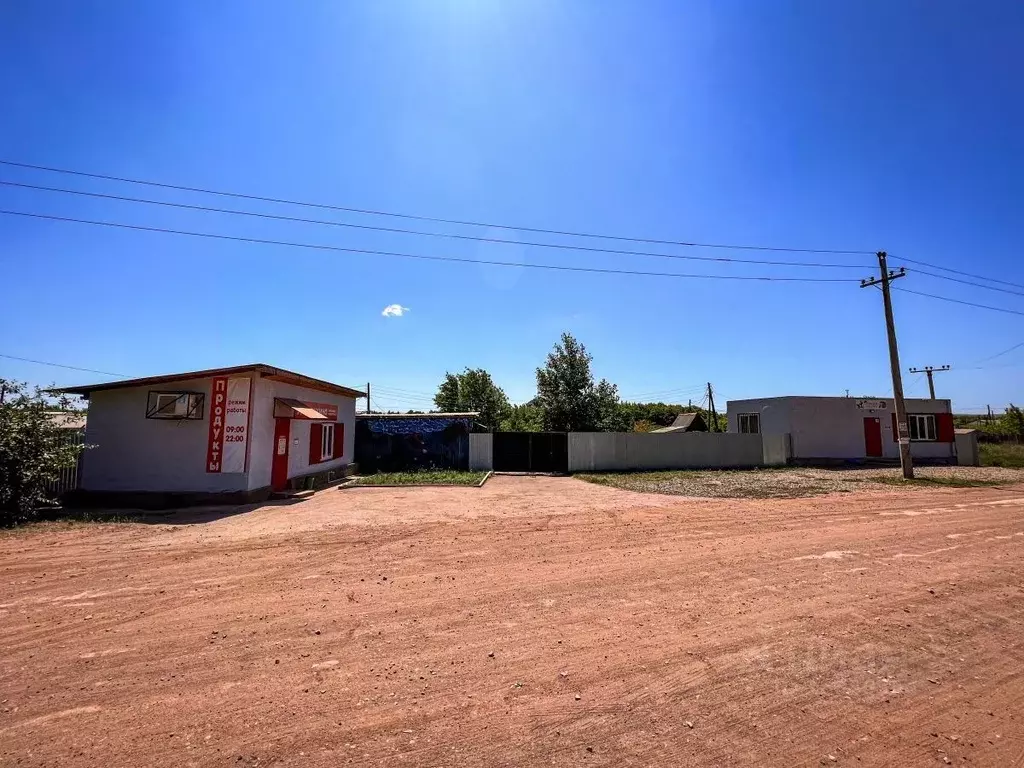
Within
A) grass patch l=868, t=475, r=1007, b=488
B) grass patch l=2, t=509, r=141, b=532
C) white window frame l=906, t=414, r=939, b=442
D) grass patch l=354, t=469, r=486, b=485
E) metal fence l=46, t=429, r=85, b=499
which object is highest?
white window frame l=906, t=414, r=939, b=442

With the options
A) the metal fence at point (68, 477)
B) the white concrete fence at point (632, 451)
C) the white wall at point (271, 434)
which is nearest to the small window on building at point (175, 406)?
the white wall at point (271, 434)

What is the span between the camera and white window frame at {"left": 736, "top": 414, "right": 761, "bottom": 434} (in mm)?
27953

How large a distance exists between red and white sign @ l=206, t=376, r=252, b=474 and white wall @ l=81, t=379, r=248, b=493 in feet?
0.51

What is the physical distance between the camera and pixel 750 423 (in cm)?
2861

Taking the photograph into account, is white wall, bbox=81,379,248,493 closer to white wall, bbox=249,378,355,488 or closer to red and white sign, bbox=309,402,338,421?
white wall, bbox=249,378,355,488

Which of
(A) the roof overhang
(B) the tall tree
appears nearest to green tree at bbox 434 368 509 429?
(B) the tall tree

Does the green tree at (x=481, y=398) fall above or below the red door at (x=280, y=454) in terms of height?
above

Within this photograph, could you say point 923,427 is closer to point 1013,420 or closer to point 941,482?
point 941,482

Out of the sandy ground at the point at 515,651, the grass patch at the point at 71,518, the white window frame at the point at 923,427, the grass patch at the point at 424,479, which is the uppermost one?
the white window frame at the point at 923,427

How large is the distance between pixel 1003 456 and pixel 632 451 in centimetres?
2187

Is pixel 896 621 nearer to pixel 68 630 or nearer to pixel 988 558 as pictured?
pixel 988 558

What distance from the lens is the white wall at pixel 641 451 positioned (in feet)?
75.3

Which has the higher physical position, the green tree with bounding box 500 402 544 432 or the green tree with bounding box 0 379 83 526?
the green tree with bounding box 500 402 544 432

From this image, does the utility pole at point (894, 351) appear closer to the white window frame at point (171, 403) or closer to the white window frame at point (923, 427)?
the white window frame at point (923, 427)
